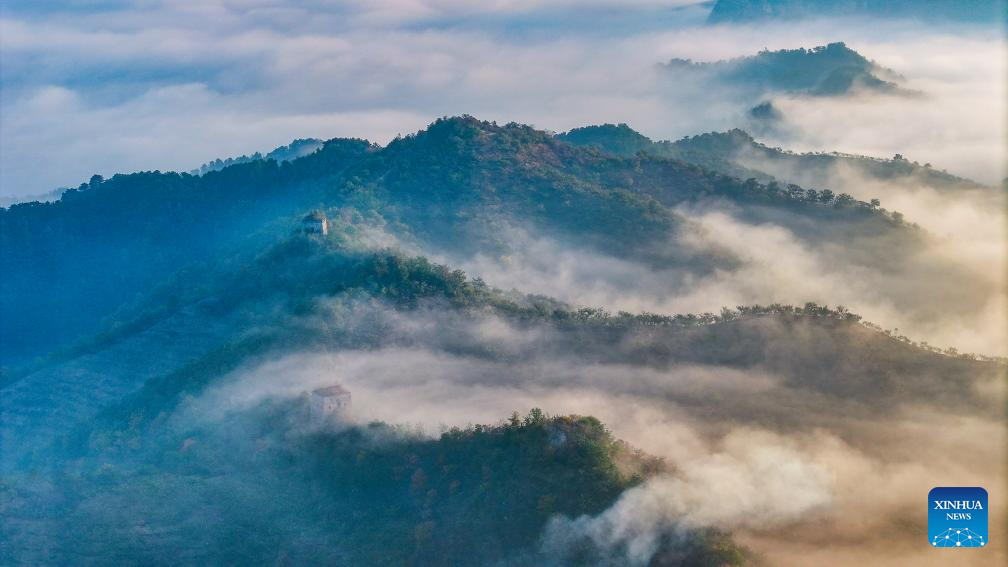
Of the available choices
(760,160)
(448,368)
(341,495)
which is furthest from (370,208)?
(760,160)

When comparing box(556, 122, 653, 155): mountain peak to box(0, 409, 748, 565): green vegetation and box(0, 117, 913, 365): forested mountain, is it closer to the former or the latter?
box(0, 117, 913, 365): forested mountain

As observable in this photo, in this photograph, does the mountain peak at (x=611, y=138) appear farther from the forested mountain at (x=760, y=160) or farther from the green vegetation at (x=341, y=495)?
the green vegetation at (x=341, y=495)

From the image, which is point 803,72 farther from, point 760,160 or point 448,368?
point 448,368

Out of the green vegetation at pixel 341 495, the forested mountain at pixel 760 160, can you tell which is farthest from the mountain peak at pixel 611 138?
the green vegetation at pixel 341 495

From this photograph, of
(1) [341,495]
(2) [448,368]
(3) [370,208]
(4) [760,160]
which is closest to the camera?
(1) [341,495]

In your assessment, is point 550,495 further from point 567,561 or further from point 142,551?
point 142,551

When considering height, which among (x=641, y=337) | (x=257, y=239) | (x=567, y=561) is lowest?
(x=567, y=561)

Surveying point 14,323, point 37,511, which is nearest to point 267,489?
point 37,511

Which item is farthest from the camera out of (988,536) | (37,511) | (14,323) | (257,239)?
(14,323)
